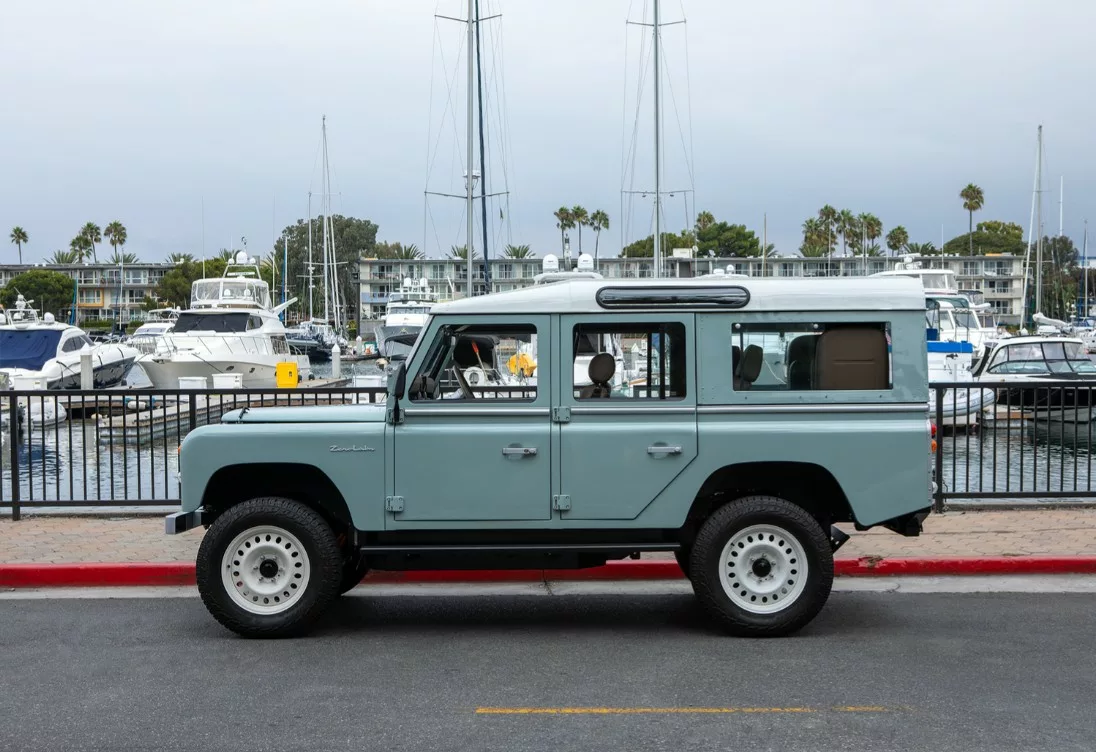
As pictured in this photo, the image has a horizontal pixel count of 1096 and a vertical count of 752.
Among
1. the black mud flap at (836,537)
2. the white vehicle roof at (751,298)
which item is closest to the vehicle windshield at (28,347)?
the white vehicle roof at (751,298)

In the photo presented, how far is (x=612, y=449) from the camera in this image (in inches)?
282

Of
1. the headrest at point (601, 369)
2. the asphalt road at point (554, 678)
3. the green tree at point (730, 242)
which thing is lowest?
the asphalt road at point (554, 678)

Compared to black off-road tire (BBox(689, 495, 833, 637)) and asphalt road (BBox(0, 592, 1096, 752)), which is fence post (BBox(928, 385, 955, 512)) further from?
black off-road tire (BBox(689, 495, 833, 637))

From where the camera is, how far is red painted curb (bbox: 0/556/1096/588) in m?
9.05

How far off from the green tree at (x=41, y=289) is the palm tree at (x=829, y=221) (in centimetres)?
7722

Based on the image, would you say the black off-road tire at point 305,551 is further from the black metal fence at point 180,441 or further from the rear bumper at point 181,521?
the black metal fence at point 180,441

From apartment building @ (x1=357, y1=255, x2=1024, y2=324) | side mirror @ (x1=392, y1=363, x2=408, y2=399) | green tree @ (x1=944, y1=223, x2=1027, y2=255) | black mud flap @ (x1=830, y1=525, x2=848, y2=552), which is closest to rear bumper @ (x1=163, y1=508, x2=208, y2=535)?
side mirror @ (x1=392, y1=363, x2=408, y2=399)

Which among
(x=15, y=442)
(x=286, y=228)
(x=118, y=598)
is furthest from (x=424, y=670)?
(x=286, y=228)

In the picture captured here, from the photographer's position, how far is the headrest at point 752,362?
725cm

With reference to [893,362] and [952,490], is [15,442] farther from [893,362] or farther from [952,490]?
[952,490]

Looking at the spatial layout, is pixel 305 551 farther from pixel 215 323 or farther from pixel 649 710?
pixel 215 323

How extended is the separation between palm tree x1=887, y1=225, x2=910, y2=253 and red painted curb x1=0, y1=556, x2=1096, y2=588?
112385 mm

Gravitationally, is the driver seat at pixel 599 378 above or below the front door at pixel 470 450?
above

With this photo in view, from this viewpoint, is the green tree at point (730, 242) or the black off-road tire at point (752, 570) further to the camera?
the green tree at point (730, 242)
